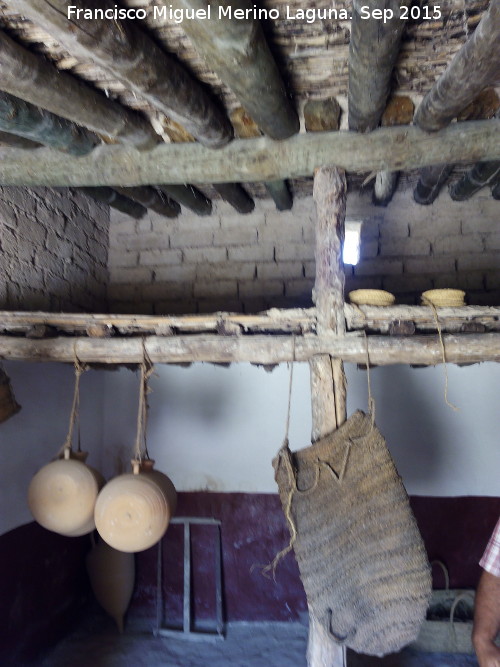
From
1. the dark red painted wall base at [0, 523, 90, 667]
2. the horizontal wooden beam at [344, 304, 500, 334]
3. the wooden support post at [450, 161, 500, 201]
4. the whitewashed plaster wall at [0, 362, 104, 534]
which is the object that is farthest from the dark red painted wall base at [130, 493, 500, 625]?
the wooden support post at [450, 161, 500, 201]

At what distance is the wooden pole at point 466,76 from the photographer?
147 centimetres

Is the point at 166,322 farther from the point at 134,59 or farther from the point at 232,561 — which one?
the point at 232,561

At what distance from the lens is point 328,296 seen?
229cm

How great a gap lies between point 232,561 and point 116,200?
307 cm

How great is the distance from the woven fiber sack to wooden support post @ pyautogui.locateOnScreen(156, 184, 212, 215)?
204 centimetres

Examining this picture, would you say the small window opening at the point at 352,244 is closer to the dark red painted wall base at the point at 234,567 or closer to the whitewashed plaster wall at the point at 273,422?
the whitewashed plaster wall at the point at 273,422

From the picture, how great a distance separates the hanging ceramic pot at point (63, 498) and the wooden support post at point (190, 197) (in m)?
1.95

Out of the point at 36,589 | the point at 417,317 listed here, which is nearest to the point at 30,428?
the point at 36,589

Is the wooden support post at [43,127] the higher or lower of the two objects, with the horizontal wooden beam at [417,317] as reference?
higher

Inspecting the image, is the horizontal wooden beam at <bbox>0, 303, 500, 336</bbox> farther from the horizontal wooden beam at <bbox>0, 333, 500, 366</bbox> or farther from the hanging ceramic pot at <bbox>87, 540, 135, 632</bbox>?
the hanging ceramic pot at <bbox>87, 540, 135, 632</bbox>

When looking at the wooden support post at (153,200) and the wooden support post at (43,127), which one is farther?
the wooden support post at (153,200)

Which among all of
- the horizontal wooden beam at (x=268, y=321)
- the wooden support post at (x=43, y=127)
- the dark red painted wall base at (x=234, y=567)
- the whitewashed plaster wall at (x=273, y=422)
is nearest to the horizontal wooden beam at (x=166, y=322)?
the horizontal wooden beam at (x=268, y=321)

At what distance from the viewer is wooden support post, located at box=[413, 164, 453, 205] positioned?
3.02 metres

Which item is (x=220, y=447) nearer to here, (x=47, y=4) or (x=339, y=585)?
(x=339, y=585)
